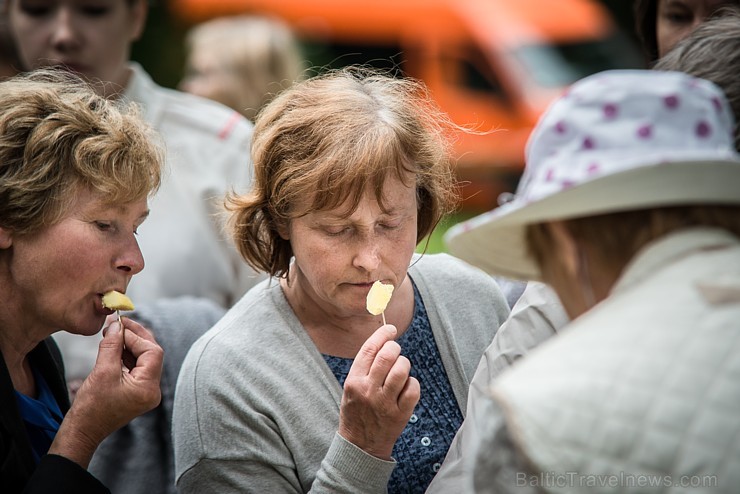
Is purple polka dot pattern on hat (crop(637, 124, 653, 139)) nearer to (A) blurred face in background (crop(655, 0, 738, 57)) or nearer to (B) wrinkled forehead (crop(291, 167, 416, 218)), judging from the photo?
(B) wrinkled forehead (crop(291, 167, 416, 218))

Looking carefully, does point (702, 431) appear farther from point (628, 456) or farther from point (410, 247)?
point (410, 247)

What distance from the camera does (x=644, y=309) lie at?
1519 mm

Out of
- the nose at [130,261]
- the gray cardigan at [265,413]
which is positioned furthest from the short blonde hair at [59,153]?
the gray cardigan at [265,413]

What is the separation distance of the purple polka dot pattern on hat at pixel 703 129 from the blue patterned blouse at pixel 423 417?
49.5 inches

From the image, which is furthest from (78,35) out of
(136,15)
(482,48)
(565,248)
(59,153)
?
(482,48)

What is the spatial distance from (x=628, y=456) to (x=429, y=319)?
144 centimetres

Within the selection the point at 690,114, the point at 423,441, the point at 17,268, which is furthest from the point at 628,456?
the point at 17,268

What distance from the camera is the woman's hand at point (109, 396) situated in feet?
8.04

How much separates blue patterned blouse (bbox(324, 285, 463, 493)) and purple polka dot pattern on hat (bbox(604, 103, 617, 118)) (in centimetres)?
123

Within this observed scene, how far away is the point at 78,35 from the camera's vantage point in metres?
4.15

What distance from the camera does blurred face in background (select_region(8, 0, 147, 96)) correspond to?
414 centimetres

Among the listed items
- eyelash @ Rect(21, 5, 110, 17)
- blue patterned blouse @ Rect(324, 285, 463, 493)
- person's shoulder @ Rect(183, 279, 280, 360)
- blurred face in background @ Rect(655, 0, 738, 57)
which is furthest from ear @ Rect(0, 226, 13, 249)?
blurred face in background @ Rect(655, 0, 738, 57)

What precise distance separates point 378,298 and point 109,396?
0.71 meters

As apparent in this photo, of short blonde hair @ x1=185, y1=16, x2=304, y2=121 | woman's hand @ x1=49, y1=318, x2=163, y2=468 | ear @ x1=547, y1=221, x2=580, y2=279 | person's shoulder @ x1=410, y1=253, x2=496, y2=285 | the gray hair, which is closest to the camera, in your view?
ear @ x1=547, y1=221, x2=580, y2=279
